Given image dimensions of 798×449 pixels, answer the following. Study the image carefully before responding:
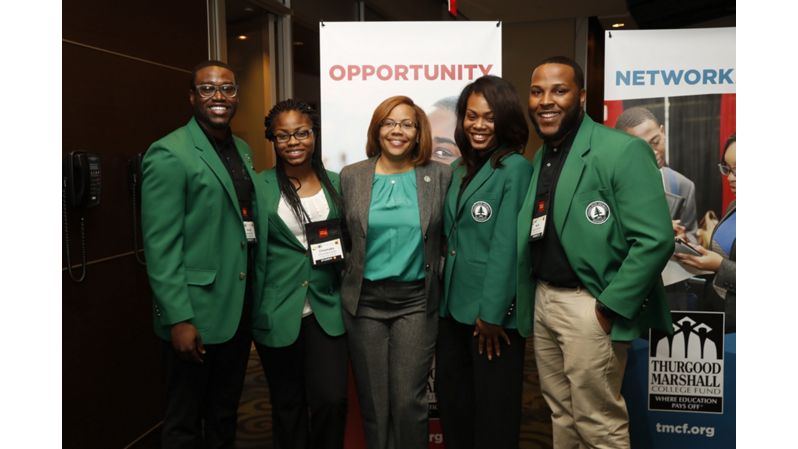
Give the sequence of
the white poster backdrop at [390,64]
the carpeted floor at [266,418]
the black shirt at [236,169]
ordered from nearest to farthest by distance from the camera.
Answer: the black shirt at [236,169] < the white poster backdrop at [390,64] < the carpeted floor at [266,418]

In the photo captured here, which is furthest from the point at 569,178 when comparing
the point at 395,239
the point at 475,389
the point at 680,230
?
the point at 680,230

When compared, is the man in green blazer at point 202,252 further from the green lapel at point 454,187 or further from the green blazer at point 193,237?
the green lapel at point 454,187

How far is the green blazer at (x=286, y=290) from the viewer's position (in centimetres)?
237

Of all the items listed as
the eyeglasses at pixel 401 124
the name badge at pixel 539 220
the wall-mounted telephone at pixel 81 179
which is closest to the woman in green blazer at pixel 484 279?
the name badge at pixel 539 220

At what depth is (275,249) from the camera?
7.86 ft

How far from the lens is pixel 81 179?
273cm

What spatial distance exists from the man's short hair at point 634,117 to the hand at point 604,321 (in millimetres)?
1189

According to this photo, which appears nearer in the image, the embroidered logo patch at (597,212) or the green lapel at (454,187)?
the embroidered logo patch at (597,212)

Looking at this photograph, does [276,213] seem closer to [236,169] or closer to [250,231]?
[250,231]

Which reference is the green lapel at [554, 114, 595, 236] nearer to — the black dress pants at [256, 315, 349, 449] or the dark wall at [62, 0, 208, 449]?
the black dress pants at [256, 315, 349, 449]

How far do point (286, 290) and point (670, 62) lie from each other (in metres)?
2.03

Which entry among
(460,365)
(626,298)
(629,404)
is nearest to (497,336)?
(460,365)

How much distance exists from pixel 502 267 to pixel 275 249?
2.85 ft

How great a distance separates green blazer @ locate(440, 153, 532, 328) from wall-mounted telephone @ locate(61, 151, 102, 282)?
1636 mm
